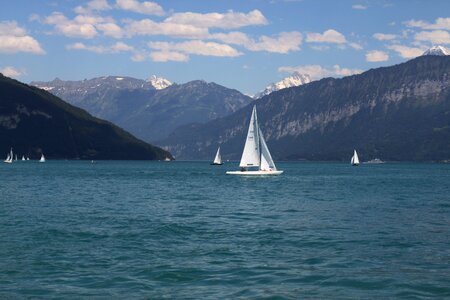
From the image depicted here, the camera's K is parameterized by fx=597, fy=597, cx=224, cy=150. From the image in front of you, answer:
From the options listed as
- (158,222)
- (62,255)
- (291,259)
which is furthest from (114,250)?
(158,222)

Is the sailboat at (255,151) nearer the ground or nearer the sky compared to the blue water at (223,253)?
nearer the sky

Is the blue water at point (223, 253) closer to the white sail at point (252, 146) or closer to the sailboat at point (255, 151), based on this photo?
the white sail at point (252, 146)

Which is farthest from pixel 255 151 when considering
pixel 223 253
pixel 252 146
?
pixel 223 253

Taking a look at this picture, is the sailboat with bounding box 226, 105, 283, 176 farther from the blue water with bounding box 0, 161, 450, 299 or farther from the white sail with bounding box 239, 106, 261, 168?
the blue water with bounding box 0, 161, 450, 299

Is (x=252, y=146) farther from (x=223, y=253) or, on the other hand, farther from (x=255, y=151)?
(x=223, y=253)

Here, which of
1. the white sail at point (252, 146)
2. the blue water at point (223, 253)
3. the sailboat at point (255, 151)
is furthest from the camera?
the sailboat at point (255, 151)

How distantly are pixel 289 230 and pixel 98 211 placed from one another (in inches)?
1051

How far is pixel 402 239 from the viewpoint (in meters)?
45.8

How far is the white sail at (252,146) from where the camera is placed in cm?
15150

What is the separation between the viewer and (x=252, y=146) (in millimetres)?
153875

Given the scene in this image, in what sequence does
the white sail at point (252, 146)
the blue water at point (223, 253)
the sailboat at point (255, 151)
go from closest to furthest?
1. the blue water at point (223, 253)
2. the white sail at point (252, 146)
3. the sailboat at point (255, 151)

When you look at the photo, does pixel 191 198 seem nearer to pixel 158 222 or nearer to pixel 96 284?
pixel 158 222

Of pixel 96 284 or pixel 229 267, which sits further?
pixel 229 267

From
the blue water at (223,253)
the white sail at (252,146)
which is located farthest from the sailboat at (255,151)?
the blue water at (223,253)
